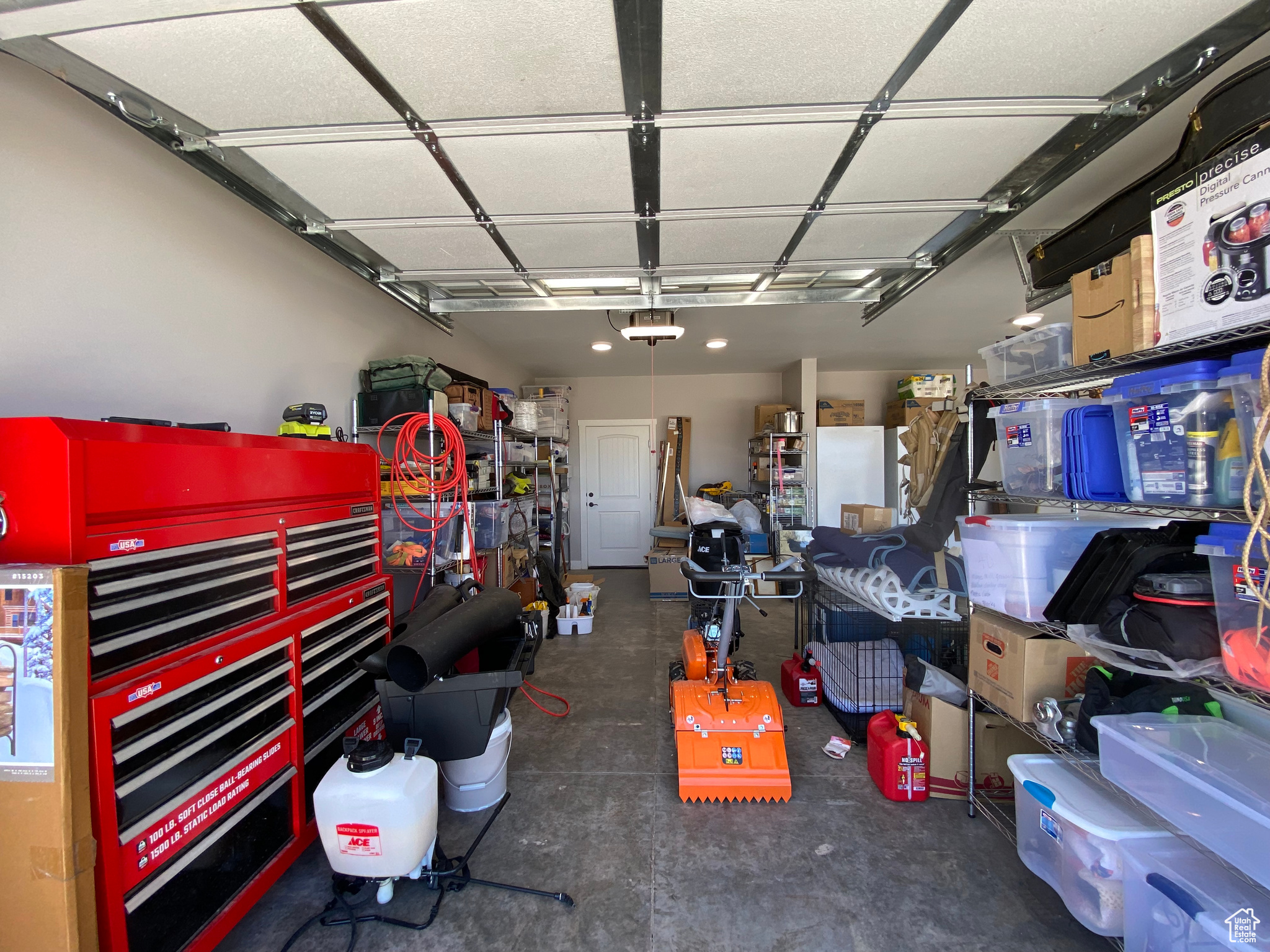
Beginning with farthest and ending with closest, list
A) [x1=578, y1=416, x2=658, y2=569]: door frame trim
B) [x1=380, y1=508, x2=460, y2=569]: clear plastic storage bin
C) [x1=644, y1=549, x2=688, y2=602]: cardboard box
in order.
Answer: [x1=578, y1=416, x2=658, y2=569]: door frame trim
[x1=644, y1=549, x2=688, y2=602]: cardboard box
[x1=380, y1=508, x2=460, y2=569]: clear plastic storage bin

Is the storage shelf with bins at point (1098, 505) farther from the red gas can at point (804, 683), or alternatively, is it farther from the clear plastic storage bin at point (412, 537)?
the clear plastic storage bin at point (412, 537)

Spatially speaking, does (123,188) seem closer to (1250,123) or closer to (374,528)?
(374,528)

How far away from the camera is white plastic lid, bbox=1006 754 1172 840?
1352mm

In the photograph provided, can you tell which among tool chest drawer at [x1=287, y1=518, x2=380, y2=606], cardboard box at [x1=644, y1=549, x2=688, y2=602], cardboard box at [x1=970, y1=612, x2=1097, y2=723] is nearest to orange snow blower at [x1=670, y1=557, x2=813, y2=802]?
cardboard box at [x1=970, y1=612, x2=1097, y2=723]

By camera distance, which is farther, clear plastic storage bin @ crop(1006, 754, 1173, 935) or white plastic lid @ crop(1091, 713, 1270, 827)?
clear plastic storage bin @ crop(1006, 754, 1173, 935)

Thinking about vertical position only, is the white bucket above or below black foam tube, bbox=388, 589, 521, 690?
below

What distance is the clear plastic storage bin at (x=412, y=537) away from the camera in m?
2.78

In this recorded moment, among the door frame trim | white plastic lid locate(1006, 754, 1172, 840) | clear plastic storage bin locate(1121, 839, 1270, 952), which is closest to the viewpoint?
clear plastic storage bin locate(1121, 839, 1270, 952)

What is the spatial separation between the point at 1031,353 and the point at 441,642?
7.45 ft

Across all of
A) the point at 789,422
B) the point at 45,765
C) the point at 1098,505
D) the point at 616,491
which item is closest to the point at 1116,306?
the point at 1098,505

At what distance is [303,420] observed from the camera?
217 centimetres

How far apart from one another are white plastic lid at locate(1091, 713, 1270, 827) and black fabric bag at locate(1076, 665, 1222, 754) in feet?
0.10

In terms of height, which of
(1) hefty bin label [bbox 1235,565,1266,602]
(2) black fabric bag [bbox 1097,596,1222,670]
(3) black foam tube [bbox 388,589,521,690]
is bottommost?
(3) black foam tube [bbox 388,589,521,690]

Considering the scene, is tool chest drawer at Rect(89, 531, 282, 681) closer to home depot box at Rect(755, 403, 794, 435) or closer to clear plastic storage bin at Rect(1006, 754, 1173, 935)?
clear plastic storage bin at Rect(1006, 754, 1173, 935)
